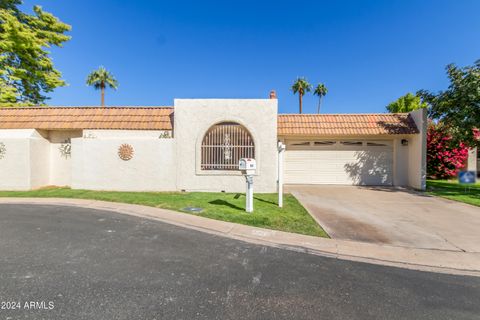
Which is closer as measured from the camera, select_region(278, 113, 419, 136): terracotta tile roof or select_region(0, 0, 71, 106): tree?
select_region(278, 113, 419, 136): terracotta tile roof

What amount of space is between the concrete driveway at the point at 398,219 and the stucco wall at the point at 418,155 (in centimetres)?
176

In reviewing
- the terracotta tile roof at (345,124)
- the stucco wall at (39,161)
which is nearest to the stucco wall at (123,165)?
the stucco wall at (39,161)

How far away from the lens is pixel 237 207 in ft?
25.5

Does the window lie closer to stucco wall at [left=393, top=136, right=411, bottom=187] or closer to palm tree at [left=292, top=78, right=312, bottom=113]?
stucco wall at [left=393, top=136, right=411, bottom=187]

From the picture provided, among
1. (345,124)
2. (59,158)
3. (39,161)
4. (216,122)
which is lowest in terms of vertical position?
(39,161)

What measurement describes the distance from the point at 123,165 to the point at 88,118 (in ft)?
11.7

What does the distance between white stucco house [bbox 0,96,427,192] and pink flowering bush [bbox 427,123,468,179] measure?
13.3 ft

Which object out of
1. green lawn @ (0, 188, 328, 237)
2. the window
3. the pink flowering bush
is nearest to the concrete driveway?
green lawn @ (0, 188, 328, 237)

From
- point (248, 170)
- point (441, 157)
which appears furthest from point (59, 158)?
point (441, 157)

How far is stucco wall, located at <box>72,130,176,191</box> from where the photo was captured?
10.9 metres

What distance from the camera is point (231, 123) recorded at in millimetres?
10844

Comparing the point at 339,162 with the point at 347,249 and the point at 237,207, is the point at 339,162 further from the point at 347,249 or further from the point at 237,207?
the point at 347,249

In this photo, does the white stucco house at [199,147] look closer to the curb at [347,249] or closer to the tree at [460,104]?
the tree at [460,104]

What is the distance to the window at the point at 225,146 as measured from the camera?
1071 cm
